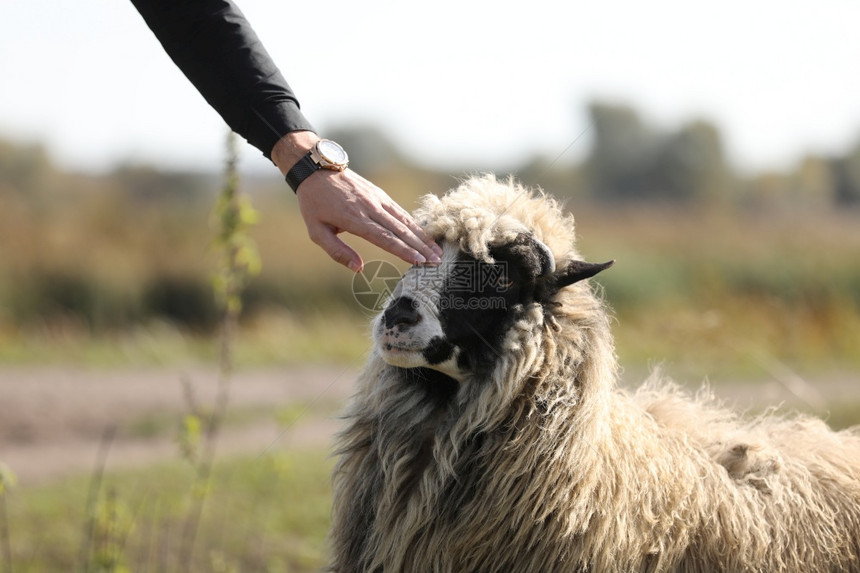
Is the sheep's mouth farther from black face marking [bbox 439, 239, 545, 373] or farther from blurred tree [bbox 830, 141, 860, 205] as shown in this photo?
blurred tree [bbox 830, 141, 860, 205]

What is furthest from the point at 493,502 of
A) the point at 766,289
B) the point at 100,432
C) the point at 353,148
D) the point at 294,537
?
the point at 353,148

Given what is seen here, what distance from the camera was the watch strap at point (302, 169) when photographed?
3.20m

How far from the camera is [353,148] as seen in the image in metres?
52.6

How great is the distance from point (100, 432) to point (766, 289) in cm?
1503

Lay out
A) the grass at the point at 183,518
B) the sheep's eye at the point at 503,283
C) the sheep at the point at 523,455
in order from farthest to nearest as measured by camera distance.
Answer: the grass at the point at 183,518 → the sheep's eye at the point at 503,283 → the sheep at the point at 523,455

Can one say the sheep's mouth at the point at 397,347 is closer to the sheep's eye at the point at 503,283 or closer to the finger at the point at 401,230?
the finger at the point at 401,230

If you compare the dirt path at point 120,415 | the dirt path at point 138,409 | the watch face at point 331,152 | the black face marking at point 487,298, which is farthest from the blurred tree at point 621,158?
the watch face at point 331,152

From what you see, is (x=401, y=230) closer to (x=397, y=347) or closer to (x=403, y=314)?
(x=403, y=314)

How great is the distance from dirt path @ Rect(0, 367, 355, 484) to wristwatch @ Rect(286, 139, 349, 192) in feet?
19.9

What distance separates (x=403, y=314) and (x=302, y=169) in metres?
0.66

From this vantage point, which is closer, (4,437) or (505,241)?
(505,241)

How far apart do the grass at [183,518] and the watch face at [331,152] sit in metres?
2.46

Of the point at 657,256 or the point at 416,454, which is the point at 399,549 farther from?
the point at 657,256

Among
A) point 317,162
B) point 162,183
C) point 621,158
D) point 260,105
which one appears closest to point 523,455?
point 317,162
